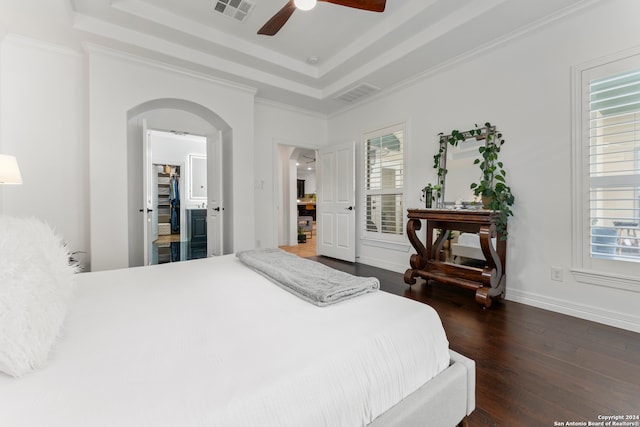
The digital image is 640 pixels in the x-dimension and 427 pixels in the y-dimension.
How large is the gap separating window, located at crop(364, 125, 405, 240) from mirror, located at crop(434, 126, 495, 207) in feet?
2.19

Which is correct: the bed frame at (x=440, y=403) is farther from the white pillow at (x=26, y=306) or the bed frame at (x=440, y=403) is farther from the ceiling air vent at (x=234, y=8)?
the ceiling air vent at (x=234, y=8)

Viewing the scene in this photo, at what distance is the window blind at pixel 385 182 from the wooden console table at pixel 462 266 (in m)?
0.69

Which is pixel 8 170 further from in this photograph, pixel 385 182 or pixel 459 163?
pixel 459 163

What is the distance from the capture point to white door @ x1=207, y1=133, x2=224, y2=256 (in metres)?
4.01

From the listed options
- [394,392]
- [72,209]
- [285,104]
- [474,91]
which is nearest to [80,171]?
[72,209]

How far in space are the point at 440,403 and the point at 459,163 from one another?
2.91 metres

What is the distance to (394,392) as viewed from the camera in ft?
2.96

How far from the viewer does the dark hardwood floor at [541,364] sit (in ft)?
4.45

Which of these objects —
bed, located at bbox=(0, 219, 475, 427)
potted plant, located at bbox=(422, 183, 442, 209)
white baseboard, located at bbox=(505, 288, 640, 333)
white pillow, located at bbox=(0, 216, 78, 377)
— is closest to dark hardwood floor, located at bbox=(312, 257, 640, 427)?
white baseboard, located at bbox=(505, 288, 640, 333)

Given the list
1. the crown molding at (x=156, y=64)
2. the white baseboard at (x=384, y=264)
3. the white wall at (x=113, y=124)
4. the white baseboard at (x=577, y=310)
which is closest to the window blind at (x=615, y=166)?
the white baseboard at (x=577, y=310)

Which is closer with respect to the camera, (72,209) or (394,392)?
(394,392)

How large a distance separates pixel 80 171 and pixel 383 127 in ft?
12.8

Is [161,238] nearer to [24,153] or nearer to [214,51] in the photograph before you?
[24,153]

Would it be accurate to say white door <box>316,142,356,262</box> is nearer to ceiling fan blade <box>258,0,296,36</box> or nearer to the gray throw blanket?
ceiling fan blade <box>258,0,296,36</box>
